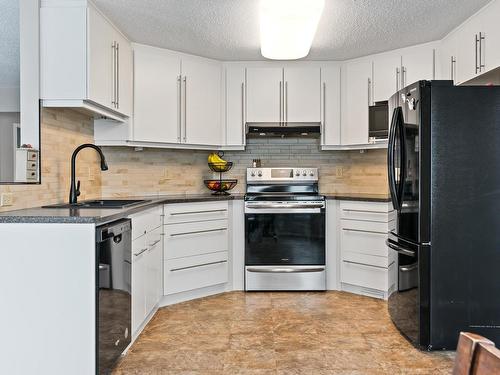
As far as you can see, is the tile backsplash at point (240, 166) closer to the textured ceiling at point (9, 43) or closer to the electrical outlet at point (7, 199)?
the textured ceiling at point (9, 43)

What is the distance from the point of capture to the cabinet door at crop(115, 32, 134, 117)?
3.34m

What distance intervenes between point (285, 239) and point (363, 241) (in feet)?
2.33

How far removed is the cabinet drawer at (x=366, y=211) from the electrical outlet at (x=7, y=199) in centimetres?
270

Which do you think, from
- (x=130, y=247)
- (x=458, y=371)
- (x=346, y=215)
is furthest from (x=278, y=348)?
(x=458, y=371)

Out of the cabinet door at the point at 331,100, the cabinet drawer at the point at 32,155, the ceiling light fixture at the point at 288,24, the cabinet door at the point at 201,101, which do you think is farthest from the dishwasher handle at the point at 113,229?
the cabinet door at the point at 331,100

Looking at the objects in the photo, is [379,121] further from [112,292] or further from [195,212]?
[112,292]

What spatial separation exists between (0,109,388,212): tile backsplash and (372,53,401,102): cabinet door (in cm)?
64

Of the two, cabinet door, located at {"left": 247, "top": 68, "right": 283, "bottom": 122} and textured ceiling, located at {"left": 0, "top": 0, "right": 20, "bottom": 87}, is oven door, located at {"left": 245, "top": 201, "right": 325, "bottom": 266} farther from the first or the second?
textured ceiling, located at {"left": 0, "top": 0, "right": 20, "bottom": 87}

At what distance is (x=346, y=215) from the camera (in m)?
3.91

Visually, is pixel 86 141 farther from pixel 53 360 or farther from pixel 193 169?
pixel 53 360

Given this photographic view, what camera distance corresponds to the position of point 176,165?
4.36 metres

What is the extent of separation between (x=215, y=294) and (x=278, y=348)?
1331 millimetres

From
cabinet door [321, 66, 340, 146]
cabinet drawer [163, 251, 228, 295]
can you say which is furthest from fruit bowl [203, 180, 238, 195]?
cabinet door [321, 66, 340, 146]

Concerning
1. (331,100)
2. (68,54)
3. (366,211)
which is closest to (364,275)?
(366,211)
